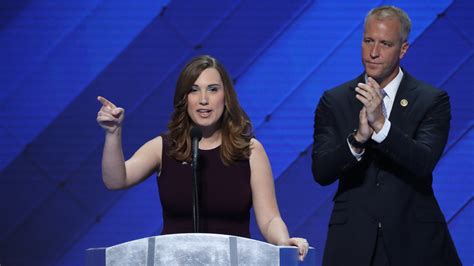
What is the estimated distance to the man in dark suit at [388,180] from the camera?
9.20ft

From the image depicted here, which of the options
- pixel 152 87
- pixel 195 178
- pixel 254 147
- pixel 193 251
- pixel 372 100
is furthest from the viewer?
pixel 152 87

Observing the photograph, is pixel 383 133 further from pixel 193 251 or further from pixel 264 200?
pixel 193 251

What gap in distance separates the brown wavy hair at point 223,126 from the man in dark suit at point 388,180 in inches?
10.1

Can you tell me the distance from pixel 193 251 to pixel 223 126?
40.0 inches

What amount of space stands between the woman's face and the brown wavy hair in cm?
2

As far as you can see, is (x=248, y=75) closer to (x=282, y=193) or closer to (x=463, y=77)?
(x=282, y=193)

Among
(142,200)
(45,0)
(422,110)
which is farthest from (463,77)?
(45,0)

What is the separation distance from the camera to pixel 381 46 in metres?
2.80

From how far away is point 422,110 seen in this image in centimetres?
285

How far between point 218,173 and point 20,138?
5.53 ft

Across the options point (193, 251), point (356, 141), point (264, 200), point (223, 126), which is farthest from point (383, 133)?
point (193, 251)

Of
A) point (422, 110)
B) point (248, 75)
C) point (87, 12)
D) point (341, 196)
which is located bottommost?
point (341, 196)

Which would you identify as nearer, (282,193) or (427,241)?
(427,241)

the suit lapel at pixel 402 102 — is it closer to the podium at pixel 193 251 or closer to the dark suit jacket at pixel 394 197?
the dark suit jacket at pixel 394 197
